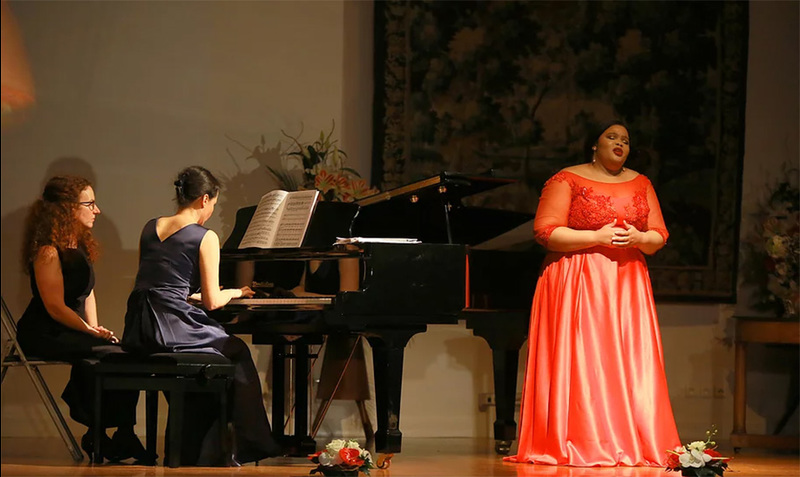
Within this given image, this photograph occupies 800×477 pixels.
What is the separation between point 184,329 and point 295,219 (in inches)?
27.1

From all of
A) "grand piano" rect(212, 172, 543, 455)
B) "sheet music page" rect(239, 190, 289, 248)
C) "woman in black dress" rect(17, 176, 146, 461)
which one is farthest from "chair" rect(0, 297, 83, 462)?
"sheet music page" rect(239, 190, 289, 248)

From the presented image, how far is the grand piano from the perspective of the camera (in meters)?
4.16

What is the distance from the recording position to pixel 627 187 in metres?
4.69

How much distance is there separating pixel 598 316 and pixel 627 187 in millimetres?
618

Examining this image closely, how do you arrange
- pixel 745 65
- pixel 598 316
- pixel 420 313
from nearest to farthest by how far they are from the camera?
pixel 420 313
pixel 598 316
pixel 745 65

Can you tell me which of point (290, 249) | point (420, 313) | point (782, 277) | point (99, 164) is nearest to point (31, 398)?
point (99, 164)

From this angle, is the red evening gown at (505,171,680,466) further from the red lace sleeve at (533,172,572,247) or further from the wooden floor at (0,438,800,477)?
the wooden floor at (0,438,800,477)

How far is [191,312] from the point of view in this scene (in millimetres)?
4238

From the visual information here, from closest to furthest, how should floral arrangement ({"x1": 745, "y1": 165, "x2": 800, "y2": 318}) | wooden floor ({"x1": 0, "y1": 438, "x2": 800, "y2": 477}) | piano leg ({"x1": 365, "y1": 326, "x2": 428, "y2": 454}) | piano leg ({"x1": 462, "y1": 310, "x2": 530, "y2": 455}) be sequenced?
1. wooden floor ({"x1": 0, "y1": 438, "x2": 800, "y2": 477})
2. piano leg ({"x1": 365, "y1": 326, "x2": 428, "y2": 454})
3. piano leg ({"x1": 462, "y1": 310, "x2": 530, "y2": 455})
4. floral arrangement ({"x1": 745, "y1": 165, "x2": 800, "y2": 318})

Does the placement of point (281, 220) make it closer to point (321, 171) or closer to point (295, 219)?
point (295, 219)

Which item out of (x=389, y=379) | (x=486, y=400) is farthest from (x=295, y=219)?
(x=486, y=400)

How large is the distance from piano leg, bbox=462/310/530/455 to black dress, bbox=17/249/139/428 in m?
1.76

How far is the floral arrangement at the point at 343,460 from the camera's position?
3723 millimetres

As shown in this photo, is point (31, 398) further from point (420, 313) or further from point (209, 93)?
point (420, 313)
